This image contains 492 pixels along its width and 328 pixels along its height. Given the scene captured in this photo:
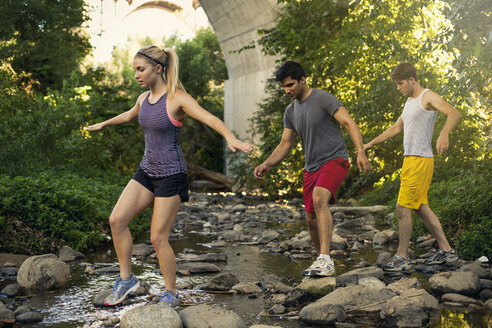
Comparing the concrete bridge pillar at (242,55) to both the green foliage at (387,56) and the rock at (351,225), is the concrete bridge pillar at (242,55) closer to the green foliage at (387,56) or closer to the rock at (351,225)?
the green foliage at (387,56)

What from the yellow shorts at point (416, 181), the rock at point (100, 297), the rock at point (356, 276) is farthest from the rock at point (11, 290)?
the yellow shorts at point (416, 181)

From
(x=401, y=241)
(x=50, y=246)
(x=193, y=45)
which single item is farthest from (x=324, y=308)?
(x=193, y=45)

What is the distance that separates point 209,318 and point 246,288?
1.31m

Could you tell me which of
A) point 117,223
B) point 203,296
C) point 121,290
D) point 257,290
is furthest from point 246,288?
point 117,223

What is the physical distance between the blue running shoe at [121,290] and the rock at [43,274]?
924 mm

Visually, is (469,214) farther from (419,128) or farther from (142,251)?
(142,251)

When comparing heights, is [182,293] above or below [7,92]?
below

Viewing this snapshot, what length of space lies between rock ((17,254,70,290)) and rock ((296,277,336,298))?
7.48 ft

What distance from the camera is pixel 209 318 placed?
4.12m

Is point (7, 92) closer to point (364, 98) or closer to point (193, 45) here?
point (364, 98)

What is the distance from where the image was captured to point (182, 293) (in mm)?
5355

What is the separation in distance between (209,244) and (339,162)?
357 cm

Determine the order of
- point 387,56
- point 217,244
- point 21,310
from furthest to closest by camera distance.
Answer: point 387,56 → point 217,244 → point 21,310

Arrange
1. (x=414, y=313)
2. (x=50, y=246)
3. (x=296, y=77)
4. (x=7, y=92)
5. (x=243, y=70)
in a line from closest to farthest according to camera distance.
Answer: (x=414, y=313), (x=296, y=77), (x=50, y=246), (x=7, y=92), (x=243, y=70)
